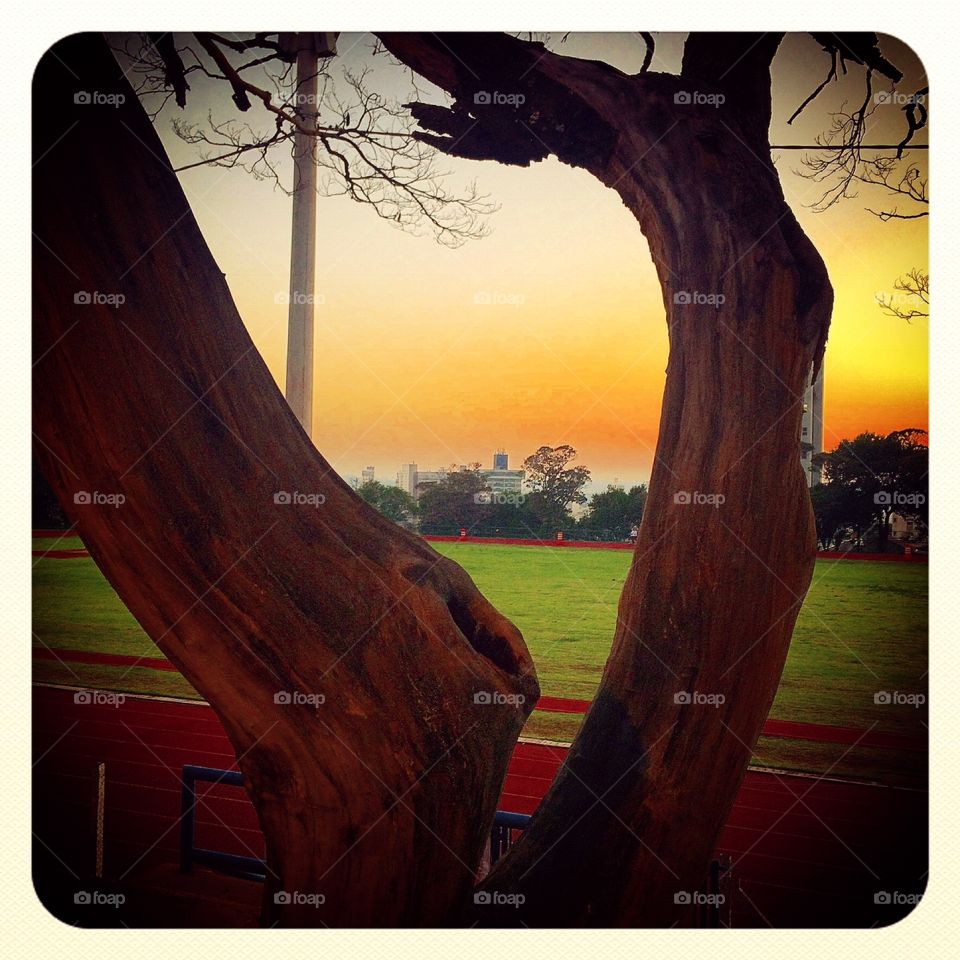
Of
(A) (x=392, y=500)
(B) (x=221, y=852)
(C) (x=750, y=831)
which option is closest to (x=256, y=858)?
(B) (x=221, y=852)

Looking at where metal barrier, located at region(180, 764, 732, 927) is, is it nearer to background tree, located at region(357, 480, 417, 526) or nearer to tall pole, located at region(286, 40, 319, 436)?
background tree, located at region(357, 480, 417, 526)

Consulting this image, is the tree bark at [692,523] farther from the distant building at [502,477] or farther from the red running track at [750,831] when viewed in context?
the distant building at [502,477]

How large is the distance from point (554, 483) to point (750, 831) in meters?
1.31

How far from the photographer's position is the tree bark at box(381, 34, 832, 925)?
1.80 m

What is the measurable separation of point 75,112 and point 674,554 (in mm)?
1359

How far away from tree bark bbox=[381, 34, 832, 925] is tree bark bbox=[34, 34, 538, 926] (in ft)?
0.89

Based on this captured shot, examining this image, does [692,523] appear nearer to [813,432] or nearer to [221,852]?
[813,432]

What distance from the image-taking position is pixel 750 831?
2922 mm

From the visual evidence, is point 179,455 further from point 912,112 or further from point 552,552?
point 912,112

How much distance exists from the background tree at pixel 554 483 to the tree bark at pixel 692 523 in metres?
0.64

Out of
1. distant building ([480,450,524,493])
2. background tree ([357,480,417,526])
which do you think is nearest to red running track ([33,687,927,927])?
background tree ([357,480,417,526])

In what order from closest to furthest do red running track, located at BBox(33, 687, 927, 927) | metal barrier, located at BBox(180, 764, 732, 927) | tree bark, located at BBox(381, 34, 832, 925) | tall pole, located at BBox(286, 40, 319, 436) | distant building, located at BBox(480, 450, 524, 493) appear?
tree bark, located at BBox(381, 34, 832, 925)
metal barrier, located at BBox(180, 764, 732, 927)
red running track, located at BBox(33, 687, 927, 927)
tall pole, located at BBox(286, 40, 319, 436)
distant building, located at BBox(480, 450, 524, 493)

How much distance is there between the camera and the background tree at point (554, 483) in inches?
98.8

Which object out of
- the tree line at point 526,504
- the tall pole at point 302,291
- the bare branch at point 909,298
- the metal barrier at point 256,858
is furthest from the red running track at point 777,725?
the bare branch at point 909,298
